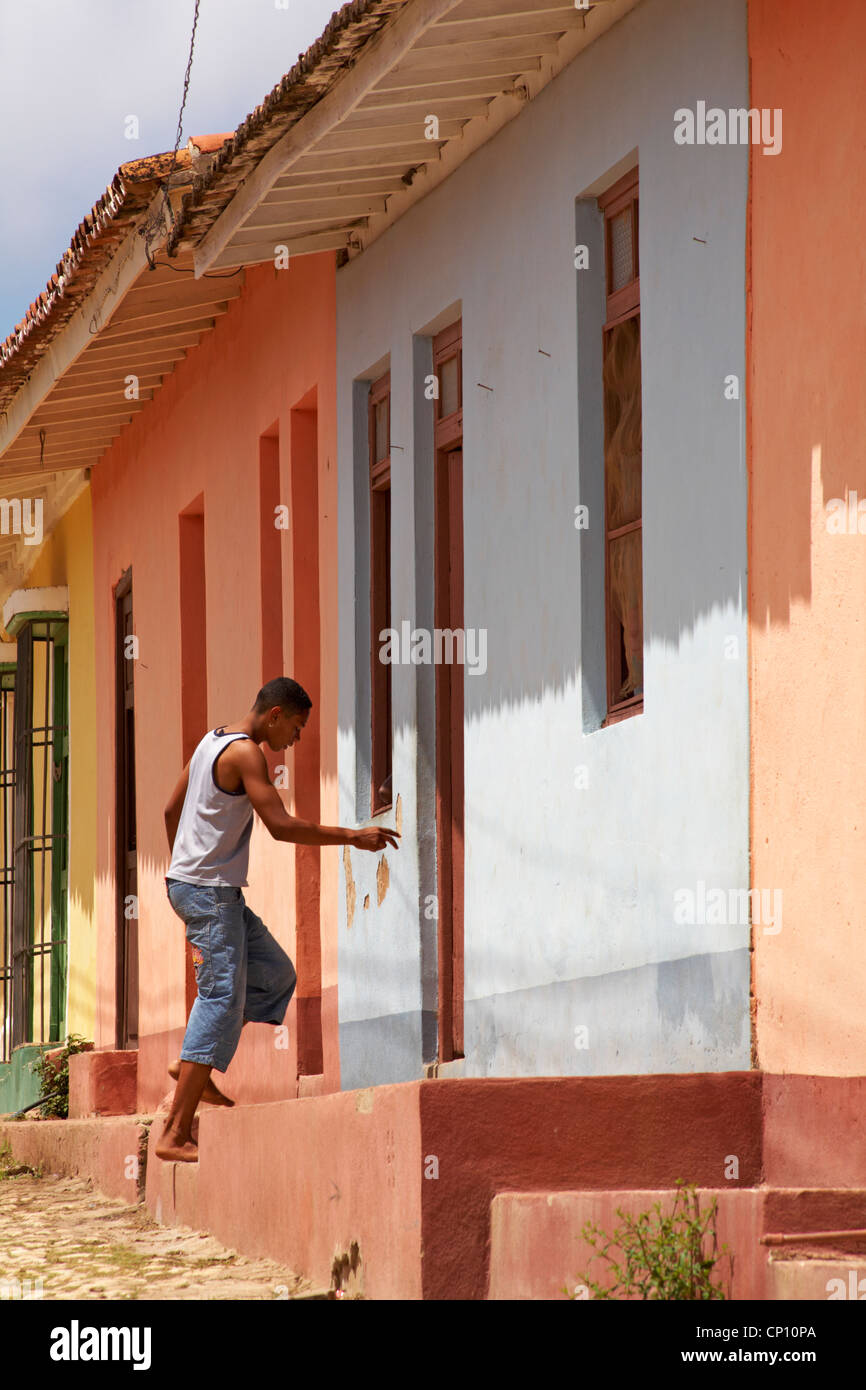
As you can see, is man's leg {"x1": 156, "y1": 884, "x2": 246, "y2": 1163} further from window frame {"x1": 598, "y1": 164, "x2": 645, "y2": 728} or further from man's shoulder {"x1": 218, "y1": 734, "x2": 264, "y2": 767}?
window frame {"x1": 598, "y1": 164, "x2": 645, "y2": 728}

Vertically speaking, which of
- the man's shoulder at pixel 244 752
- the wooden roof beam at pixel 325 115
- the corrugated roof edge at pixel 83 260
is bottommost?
the man's shoulder at pixel 244 752

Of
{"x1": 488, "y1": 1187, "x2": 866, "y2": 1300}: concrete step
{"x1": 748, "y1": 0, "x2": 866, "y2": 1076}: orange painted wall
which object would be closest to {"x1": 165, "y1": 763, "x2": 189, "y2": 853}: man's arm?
{"x1": 748, "y1": 0, "x2": 866, "y2": 1076}: orange painted wall

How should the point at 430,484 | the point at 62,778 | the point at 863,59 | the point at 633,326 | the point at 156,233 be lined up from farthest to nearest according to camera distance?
the point at 62,778
the point at 156,233
the point at 430,484
the point at 633,326
the point at 863,59

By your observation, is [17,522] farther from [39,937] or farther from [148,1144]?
[148,1144]

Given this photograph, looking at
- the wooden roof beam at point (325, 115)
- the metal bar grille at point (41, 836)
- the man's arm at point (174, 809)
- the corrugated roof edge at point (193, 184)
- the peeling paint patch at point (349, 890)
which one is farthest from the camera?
the metal bar grille at point (41, 836)

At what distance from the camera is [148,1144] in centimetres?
959

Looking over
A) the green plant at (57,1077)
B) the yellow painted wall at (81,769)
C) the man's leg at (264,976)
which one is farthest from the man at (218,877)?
the yellow painted wall at (81,769)

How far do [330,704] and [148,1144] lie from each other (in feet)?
7.02

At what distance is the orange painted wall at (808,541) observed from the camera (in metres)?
5.77

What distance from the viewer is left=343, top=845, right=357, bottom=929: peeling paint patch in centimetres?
963

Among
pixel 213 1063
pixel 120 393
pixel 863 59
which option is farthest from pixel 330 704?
pixel 863 59

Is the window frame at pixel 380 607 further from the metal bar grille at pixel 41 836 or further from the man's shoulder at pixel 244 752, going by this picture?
the metal bar grille at pixel 41 836

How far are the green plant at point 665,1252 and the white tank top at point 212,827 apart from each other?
8.80 ft

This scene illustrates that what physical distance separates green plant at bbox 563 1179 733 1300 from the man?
234 cm
